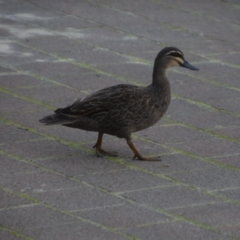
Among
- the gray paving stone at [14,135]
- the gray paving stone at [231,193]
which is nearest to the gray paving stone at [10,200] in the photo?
the gray paving stone at [14,135]

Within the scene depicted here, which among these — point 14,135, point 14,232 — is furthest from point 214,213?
point 14,135

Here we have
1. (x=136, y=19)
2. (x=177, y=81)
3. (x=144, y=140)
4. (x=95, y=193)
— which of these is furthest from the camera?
(x=136, y=19)

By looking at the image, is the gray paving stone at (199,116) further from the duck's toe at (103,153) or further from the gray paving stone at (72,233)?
the gray paving stone at (72,233)

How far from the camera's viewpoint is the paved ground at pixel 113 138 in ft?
21.7

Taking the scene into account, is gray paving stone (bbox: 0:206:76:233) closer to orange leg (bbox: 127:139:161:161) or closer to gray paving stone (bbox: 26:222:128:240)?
gray paving stone (bbox: 26:222:128:240)

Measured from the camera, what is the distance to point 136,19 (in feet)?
39.8

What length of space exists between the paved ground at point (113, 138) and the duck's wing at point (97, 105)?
368 millimetres

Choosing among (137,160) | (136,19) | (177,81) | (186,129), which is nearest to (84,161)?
(137,160)

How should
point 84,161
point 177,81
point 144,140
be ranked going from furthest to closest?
point 177,81 < point 144,140 < point 84,161

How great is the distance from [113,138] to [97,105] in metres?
0.77

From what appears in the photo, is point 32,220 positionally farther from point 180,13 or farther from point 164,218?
point 180,13

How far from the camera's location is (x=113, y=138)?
8445 millimetres

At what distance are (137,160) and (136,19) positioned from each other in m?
4.52

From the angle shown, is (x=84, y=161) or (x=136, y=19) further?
(x=136, y=19)
